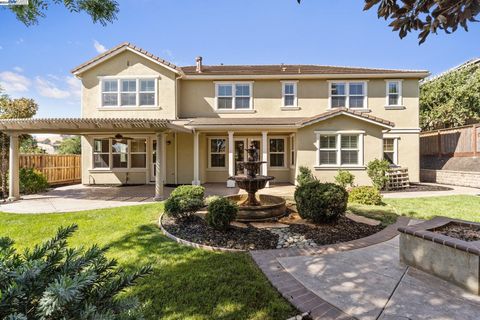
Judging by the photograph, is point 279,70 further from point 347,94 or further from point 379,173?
point 379,173

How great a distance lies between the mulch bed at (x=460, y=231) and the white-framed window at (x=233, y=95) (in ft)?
41.3

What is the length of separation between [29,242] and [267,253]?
5.87 m

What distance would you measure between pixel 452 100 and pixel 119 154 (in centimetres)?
2693

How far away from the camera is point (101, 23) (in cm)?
429

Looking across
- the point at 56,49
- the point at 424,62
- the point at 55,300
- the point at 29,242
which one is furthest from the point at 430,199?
the point at 56,49

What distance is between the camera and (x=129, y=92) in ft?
49.6

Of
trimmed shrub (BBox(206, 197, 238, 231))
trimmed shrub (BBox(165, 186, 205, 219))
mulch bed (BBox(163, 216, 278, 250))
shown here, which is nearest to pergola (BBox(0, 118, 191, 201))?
trimmed shrub (BBox(165, 186, 205, 219))

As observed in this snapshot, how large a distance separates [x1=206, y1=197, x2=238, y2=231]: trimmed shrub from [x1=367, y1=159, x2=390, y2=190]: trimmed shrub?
9.80m

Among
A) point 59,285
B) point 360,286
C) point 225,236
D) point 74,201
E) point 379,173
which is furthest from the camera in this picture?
point 379,173

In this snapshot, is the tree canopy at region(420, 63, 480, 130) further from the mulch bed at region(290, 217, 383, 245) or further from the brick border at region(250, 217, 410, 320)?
the mulch bed at region(290, 217, 383, 245)

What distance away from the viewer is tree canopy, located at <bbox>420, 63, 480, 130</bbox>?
68.6 ft

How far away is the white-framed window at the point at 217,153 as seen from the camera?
53.5 feet

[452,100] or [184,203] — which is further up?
[452,100]

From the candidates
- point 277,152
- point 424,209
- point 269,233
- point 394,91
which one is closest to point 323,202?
point 269,233
